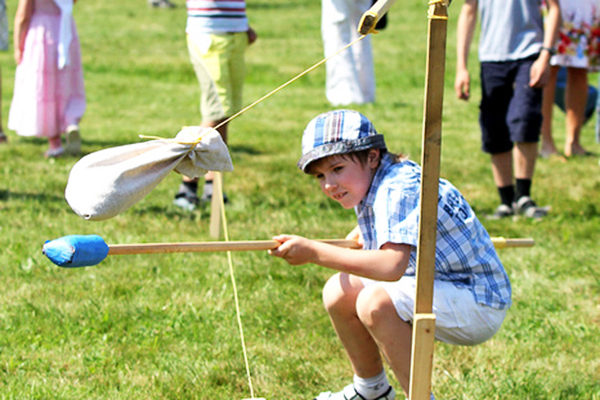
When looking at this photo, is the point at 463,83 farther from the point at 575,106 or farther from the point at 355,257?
the point at 355,257

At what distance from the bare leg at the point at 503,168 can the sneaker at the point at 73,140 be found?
127 inches

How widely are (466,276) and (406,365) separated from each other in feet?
1.17

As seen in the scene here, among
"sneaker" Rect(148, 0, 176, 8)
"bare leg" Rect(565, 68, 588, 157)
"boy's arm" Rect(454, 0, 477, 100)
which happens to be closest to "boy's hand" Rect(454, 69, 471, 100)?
"boy's arm" Rect(454, 0, 477, 100)

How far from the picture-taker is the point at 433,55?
78.0 inches

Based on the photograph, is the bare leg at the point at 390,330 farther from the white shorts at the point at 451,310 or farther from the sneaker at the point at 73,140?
the sneaker at the point at 73,140

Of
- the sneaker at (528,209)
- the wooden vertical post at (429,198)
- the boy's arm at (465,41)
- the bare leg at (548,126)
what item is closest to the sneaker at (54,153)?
the boy's arm at (465,41)

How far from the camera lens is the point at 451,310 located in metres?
2.57

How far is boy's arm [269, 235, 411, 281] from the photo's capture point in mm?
2396

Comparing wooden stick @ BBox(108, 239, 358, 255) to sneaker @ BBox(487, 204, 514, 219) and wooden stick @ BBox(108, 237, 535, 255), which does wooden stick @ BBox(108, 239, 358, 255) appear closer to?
wooden stick @ BBox(108, 237, 535, 255)

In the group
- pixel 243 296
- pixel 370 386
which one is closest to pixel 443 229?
pixel 370 386

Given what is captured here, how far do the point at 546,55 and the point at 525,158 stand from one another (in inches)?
25.3

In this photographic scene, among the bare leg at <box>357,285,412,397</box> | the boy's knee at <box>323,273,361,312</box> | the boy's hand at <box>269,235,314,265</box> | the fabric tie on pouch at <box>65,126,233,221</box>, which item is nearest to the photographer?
the fabric tie on pouch at <box>65,126,233,221</box>

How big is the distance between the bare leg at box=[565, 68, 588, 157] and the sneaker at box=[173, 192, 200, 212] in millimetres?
3575

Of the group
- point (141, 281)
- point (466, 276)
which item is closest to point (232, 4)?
point (141, 281)
